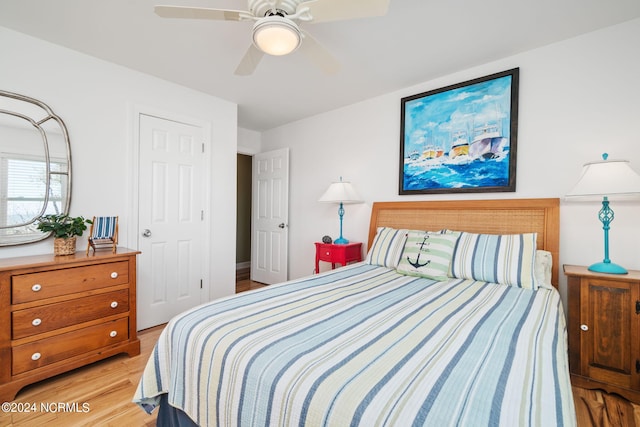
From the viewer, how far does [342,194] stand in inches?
126

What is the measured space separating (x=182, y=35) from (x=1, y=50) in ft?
4.27

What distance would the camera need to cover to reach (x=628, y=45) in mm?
1974

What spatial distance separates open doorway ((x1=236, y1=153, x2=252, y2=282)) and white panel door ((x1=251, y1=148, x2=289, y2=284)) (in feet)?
3.49

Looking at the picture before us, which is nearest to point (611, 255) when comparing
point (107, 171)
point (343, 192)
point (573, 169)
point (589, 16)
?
point (573, 169)

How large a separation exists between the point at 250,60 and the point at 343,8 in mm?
770

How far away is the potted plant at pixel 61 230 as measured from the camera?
2.04 m

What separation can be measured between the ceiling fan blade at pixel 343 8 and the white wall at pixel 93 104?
6.86 ft

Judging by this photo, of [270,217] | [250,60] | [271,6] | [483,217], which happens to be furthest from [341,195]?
[271,6]

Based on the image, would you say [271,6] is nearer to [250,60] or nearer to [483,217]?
[250,60]

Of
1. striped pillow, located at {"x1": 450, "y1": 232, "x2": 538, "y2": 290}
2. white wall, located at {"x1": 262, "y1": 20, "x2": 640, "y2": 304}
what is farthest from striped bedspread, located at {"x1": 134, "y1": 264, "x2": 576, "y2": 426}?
white wall, located at {"x1": 262, "y1": 20, "x2": 640, "y2": 304}

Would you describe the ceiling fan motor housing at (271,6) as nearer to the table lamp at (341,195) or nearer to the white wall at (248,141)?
the table lamp at (341,195)

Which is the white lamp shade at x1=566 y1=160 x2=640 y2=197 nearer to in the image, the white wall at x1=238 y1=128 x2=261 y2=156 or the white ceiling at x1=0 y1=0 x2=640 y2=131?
the white ceiling at x1=0 y1=0 x2=640 y2=131

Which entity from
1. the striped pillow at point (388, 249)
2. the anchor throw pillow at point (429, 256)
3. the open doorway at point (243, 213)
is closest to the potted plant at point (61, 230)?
the striped pillow at point (388, 249)

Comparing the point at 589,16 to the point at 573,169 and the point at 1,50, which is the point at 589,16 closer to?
the point at 573,169
